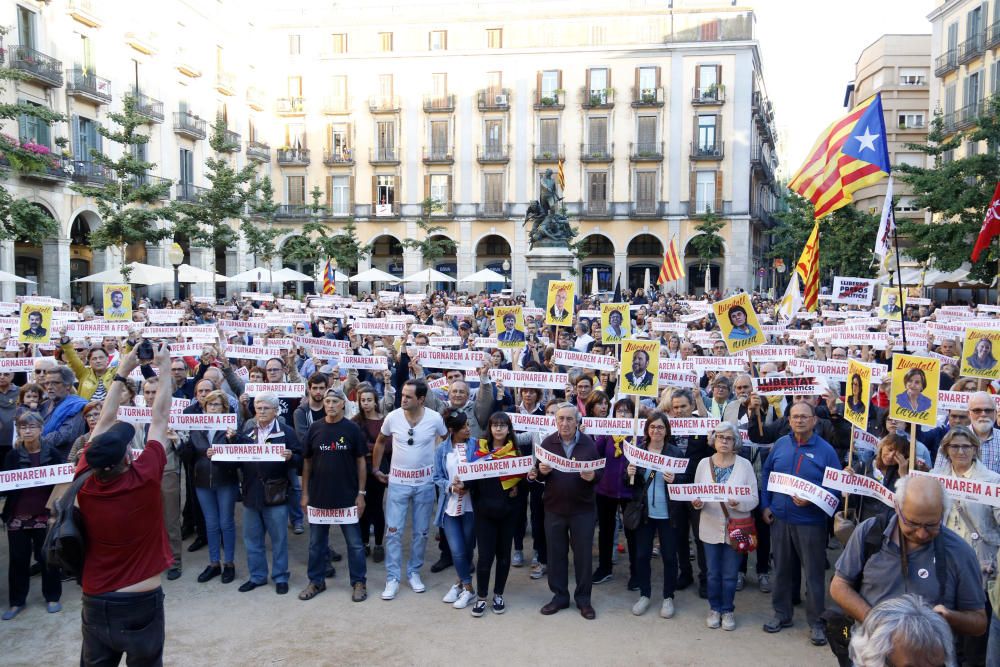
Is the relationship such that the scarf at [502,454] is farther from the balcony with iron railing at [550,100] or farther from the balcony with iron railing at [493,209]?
the balcony with iron railing at [550,100]

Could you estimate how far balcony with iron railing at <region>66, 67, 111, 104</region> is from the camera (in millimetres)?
29953

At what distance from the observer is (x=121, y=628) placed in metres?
4.04

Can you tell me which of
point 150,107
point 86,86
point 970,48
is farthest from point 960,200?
point 150,107

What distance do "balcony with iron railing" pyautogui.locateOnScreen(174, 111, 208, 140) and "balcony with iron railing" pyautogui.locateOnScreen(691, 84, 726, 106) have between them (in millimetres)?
25688

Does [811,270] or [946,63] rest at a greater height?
[946,63]

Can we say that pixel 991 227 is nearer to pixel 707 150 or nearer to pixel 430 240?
pixel 707 150

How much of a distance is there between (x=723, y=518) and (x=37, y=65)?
29.3m

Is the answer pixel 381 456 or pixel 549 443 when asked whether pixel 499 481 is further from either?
pixel 381 456

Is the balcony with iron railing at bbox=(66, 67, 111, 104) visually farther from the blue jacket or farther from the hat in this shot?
the blue jacket

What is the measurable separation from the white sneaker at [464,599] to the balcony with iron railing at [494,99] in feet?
142

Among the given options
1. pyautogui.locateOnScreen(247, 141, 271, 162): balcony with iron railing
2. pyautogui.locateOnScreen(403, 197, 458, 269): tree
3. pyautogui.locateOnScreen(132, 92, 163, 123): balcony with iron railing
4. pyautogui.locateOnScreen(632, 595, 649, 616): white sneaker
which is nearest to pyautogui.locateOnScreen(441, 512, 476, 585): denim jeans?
pyautogui.locateOnScreen(632, 595, 649, 616): white sneaker

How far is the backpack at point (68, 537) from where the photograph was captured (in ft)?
12.9

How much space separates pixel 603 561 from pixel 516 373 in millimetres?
2119

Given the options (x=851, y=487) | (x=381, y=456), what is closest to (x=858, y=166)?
(x=851, y=487)
